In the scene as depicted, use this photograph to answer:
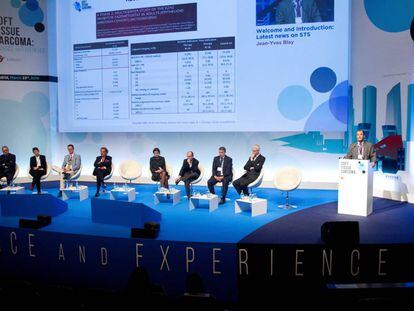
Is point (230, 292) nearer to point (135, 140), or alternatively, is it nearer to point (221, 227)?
point (221, 227)

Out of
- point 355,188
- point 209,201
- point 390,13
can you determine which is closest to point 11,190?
point 209,201

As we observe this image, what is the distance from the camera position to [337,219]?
6078 millimetres

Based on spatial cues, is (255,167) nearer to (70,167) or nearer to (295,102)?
(295,102)

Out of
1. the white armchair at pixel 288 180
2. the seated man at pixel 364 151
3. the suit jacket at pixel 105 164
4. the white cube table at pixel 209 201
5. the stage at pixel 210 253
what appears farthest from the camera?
the suit jacket at pixel 105 164

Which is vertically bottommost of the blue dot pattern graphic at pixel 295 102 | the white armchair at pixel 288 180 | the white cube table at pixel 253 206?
the white cube table at pixel 253 206

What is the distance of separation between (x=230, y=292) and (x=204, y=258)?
481mm

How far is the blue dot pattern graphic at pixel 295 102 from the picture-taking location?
8797mm

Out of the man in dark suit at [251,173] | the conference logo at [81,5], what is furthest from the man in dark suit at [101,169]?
the conference logo at [81,5]

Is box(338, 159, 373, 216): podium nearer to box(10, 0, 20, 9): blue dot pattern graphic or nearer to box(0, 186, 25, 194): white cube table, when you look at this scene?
box(0, 186, 25, 194): white cube table

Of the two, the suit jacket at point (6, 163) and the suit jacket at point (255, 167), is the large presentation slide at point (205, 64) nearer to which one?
the suit jacket at point (255, 167)

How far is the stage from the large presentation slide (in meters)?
3.39

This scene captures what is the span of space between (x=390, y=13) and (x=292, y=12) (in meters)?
2.00

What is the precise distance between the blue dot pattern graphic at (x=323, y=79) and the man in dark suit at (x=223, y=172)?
256 cm

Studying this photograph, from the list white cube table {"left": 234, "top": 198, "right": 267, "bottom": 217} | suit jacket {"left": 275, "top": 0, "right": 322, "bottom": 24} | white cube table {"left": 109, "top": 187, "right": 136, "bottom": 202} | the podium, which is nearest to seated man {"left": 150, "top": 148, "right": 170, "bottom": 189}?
white cube table {"left": 109, "top": 187, "right": 136, "bottom": 202}
